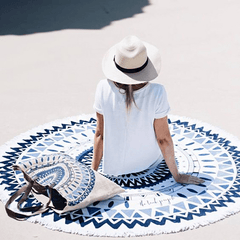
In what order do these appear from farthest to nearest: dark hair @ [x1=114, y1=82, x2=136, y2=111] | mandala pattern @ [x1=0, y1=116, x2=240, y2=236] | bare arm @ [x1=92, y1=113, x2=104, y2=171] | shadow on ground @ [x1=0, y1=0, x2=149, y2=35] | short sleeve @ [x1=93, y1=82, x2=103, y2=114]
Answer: shadow on ground @ [x1=0, y1=0, x2=149, y2=35] < bare arm @ [x1=92, y1=113, x2=104, y2=171] < short sleeve @ [x1=93, y1=82, x2=103, y2=114] < dark hair @ [x1=114, y1=82, x2=136, y2=111] < mandala pattern @ [x1=0, y1=116, x2=240, y2=236]

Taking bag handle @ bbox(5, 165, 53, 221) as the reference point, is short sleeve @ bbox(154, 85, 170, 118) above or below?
above

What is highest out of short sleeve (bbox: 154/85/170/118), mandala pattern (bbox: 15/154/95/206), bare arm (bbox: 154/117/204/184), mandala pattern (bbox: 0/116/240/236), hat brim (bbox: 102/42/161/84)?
hat brim (bbox: 102/42/161/84)

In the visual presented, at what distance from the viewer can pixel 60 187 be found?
3.10 m

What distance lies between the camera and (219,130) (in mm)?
4273

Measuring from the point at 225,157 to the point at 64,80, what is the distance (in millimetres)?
2599

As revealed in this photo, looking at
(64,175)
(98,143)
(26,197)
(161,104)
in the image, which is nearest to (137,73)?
(161,104)

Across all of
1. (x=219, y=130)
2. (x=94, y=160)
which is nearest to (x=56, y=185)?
(x=94, y=160)

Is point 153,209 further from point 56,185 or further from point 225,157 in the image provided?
point 225,157

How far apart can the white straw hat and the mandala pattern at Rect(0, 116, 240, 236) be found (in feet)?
2.72

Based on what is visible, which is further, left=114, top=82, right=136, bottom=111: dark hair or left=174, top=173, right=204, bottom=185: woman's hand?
left=174, top=173, right=204, bottom=185: woman's hand

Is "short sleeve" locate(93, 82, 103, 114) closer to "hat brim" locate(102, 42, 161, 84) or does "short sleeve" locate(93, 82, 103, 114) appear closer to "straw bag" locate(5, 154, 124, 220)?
"hat brim" locate(102, 42, 161, 84)

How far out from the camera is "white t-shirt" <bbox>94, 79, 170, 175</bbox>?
10.5 ft

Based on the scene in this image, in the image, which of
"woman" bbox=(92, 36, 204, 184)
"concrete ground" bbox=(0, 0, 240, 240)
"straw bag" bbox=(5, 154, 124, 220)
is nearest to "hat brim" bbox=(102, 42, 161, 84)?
"woman" bbox=(92, 36, 204, 184)

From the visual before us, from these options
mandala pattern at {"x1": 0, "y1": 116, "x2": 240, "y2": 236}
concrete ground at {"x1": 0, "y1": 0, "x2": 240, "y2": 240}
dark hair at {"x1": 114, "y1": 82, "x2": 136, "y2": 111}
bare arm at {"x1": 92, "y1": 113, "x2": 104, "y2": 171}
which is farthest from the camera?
concrete ground at {"x1": 0, "y1": 0, "x2": 240, "y2": 240}
